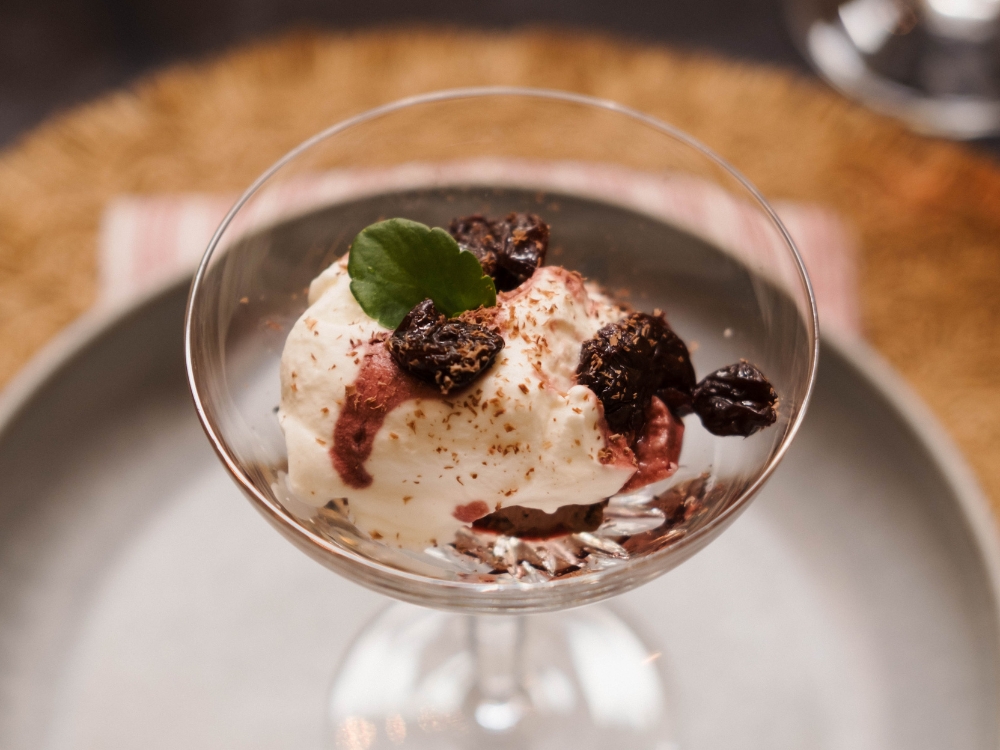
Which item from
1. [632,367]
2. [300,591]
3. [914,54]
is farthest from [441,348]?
[914,54]

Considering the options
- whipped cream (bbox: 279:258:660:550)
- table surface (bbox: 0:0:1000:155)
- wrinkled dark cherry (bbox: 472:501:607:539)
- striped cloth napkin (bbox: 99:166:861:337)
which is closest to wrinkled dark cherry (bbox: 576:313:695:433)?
whipped cream (bbox: 279:258:660:550)

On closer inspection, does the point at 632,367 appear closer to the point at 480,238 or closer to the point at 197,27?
the point at 480,238

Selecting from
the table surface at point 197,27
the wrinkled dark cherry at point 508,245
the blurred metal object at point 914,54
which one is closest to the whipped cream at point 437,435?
the wrinkled dark cherry at point 508,245

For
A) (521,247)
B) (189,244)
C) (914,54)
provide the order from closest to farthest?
(521,247) → (189,244) → (914,54)

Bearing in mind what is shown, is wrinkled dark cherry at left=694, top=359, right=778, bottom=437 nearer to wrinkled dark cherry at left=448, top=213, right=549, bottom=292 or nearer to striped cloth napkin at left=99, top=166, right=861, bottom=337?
wrinkled dark cherry at left=448, top=213, right=549, bottom=292

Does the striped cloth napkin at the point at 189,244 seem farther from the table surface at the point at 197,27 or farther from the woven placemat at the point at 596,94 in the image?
the table surface at the point at 197,27

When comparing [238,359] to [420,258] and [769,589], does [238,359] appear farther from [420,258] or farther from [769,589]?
[769,589]
